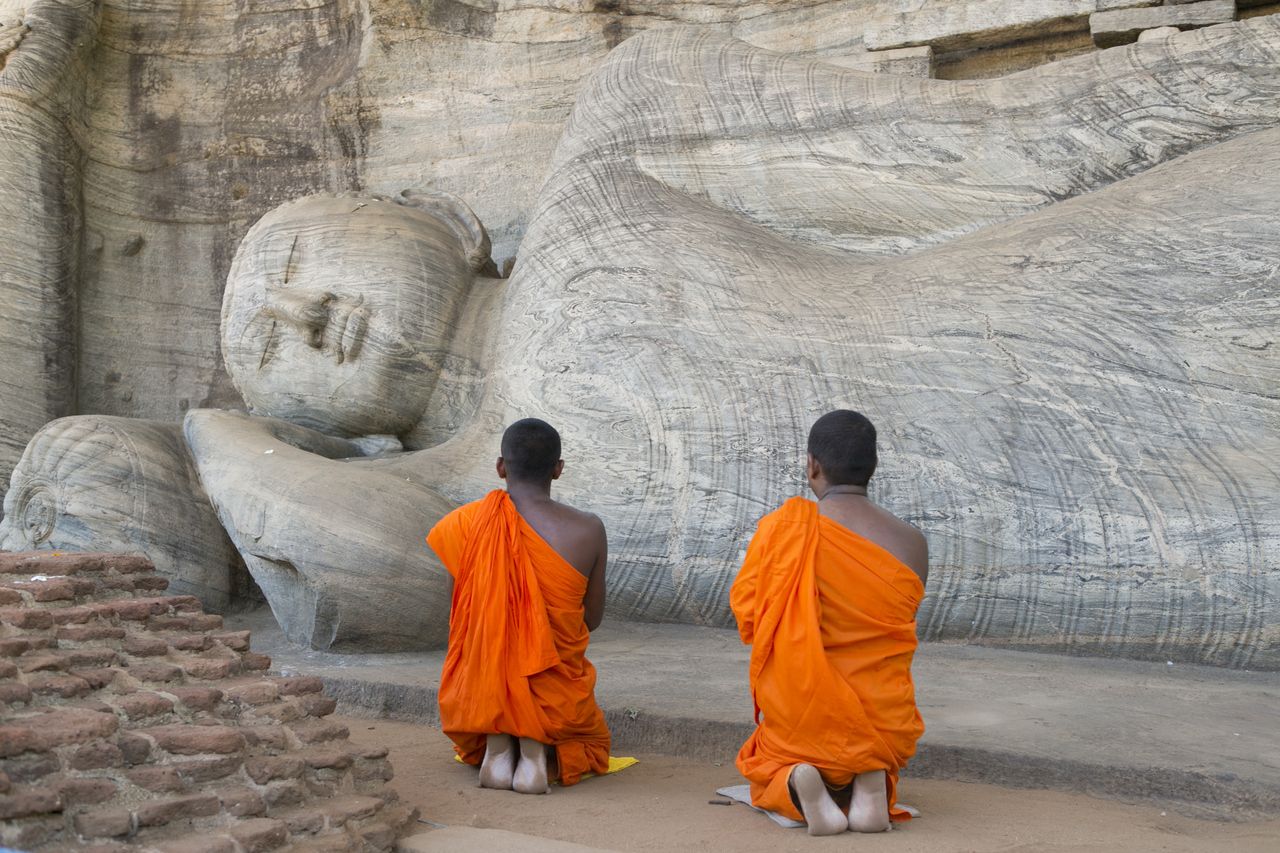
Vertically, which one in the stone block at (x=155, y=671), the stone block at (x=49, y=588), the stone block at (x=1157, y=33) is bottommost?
the stone block at (x=155, y=671)

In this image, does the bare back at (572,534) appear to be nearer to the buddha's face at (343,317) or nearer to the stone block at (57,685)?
the stone block at (57,685)

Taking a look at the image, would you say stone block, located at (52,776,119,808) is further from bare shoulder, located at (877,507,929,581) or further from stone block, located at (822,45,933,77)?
stone block, located at (822,45,933,77)

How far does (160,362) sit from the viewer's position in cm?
682

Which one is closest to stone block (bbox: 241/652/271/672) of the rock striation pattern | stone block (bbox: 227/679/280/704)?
the rock striation pattern

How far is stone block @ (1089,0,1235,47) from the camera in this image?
5516mm

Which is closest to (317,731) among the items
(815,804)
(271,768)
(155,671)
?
(271,768)

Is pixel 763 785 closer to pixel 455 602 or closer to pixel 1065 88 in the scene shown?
pixel 455 602

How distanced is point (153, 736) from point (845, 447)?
4.77 ft

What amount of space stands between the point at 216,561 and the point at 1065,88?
11.3 feet

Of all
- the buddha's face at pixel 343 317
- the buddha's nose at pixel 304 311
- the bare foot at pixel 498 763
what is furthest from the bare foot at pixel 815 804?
the buddha's nose at pixel 304 311

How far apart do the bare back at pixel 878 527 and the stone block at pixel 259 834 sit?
1204 millimetres

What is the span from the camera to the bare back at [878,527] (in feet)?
8.98

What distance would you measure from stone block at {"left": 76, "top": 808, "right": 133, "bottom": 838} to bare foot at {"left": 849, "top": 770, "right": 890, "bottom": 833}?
1334mm

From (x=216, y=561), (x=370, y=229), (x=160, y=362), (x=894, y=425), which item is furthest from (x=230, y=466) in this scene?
(x=160, y=362)
